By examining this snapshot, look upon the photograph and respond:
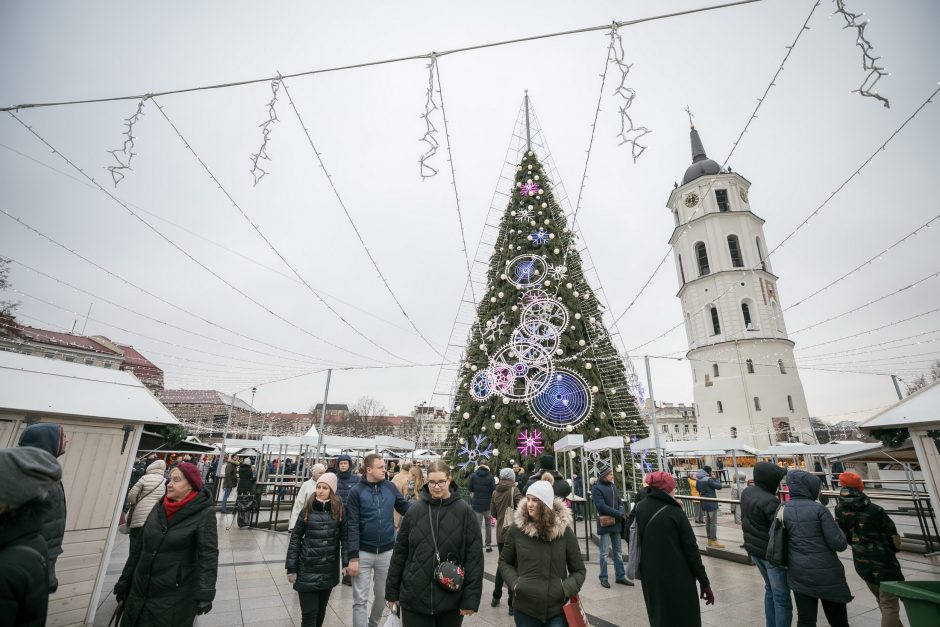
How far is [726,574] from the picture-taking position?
6430 millimetres

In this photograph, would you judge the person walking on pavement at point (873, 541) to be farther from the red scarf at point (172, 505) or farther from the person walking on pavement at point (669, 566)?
the red scarf at point (172, 505)

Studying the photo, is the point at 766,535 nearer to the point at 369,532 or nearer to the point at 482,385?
the point at 369,532

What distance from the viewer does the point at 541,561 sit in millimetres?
2881

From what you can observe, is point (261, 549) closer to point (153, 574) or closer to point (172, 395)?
point (153, 574)

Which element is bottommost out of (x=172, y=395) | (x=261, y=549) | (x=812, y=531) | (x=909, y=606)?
(x=261, y=549)

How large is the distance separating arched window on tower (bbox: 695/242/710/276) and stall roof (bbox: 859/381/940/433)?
33133mm

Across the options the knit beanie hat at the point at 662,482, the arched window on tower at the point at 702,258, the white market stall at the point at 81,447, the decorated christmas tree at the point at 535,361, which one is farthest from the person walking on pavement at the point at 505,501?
the arched window on tower at the point at 702,258

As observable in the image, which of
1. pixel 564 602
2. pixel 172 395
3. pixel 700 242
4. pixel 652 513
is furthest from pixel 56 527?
pixel 172 395

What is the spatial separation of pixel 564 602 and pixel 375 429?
67.5m

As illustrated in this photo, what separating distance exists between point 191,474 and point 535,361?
1009 centimetres

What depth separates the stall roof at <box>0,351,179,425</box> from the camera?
4.17 metres

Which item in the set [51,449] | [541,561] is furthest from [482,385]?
[51,449]

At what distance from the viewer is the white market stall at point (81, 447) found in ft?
13.6

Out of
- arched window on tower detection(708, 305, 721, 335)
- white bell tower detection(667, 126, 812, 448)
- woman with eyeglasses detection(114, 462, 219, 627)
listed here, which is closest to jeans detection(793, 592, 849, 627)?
woman with eyeglasses detection(114, 462, 219, 627)
